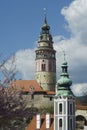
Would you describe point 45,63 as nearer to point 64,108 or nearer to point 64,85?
point 64,85

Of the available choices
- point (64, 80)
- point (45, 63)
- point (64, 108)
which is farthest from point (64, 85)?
point (45, 63)

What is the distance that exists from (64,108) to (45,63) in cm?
4131

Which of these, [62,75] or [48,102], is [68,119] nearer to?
[62,75]

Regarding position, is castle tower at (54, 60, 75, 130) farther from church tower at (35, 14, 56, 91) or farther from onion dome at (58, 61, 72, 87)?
church tower at (35, 14, 56, 91)

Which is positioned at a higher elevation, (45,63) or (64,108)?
(45,63)

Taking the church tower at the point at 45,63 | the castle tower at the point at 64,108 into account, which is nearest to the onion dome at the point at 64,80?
the castle tower at the point at 64,108

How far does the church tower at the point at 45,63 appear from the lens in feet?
303

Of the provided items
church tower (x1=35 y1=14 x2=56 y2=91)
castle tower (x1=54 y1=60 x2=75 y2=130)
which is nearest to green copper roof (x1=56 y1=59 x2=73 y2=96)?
castle tower (x1=54 y1=60 x2=75 y2=130)

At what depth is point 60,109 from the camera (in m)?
53.6

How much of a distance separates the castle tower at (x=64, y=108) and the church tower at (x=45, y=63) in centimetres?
3579

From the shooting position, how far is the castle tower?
52625 millimetres

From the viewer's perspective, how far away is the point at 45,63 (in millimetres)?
94250

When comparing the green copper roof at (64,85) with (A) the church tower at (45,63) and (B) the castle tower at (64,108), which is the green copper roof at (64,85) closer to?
(B) the castle tower at (64,108)

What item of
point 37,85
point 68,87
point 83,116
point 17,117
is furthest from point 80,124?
point 17,117
